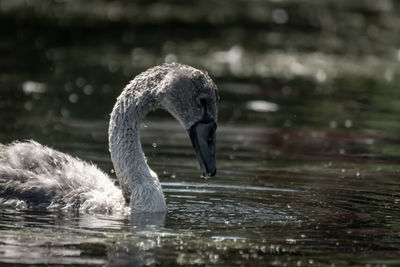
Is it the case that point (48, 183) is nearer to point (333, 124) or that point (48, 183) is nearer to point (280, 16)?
point (333, 124)

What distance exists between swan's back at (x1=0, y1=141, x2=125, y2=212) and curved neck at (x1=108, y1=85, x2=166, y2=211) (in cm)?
28

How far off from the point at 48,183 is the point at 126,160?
3.32 ft

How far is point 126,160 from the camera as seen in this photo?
11102mm

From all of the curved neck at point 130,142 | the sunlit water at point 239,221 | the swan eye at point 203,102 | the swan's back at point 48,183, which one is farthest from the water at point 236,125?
the swan eye at point 203,102

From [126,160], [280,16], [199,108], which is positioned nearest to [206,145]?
[199,108]

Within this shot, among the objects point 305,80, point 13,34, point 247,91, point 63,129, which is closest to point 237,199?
point 63,129

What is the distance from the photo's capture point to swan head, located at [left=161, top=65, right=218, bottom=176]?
10.4 metres

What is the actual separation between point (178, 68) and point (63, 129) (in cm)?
587

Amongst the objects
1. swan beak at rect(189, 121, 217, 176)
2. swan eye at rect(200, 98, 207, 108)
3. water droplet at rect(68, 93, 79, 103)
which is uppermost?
water droplet at rect(68, 93, 79, 103)

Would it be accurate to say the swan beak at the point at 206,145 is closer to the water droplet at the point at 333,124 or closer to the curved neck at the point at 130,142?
the curved neck at the point at 130,142

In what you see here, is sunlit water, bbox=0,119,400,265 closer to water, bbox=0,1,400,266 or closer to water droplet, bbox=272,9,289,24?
water, bbox=0,1,400,266

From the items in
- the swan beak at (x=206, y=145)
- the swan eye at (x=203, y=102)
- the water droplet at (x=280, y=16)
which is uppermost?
the water droplet at (x=280, y=16)

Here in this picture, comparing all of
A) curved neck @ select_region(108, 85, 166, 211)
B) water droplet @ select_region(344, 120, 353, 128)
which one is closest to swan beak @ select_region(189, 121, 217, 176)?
curved neck @ select_region(108, 85, 166, 211)

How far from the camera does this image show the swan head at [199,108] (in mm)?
10438
